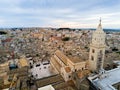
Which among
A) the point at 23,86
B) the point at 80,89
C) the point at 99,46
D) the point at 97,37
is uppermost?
the point at 97,37

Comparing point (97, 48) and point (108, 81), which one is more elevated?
point (97, 48)

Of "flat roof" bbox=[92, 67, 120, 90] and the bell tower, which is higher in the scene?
the bell tower

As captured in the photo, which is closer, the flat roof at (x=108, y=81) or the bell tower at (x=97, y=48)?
the flat roof at (x=108, y=81)

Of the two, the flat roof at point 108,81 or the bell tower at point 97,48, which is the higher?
the bell tower at point 97,48

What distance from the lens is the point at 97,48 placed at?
20.3 m

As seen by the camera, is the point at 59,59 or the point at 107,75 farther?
the point at 59,59

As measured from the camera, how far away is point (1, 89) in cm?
1723

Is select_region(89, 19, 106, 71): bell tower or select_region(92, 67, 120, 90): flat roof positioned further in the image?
select_region(89, 19, 106, 71): bell tower

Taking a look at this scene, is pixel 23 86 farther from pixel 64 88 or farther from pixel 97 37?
pixel 97 37

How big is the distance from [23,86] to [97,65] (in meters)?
12.4

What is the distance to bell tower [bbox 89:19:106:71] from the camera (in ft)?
66.4

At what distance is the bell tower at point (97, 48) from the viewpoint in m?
20.2

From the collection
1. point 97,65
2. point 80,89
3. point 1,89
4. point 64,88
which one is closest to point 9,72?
point 1,89

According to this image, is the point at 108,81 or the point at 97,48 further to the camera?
the point at 97,48
